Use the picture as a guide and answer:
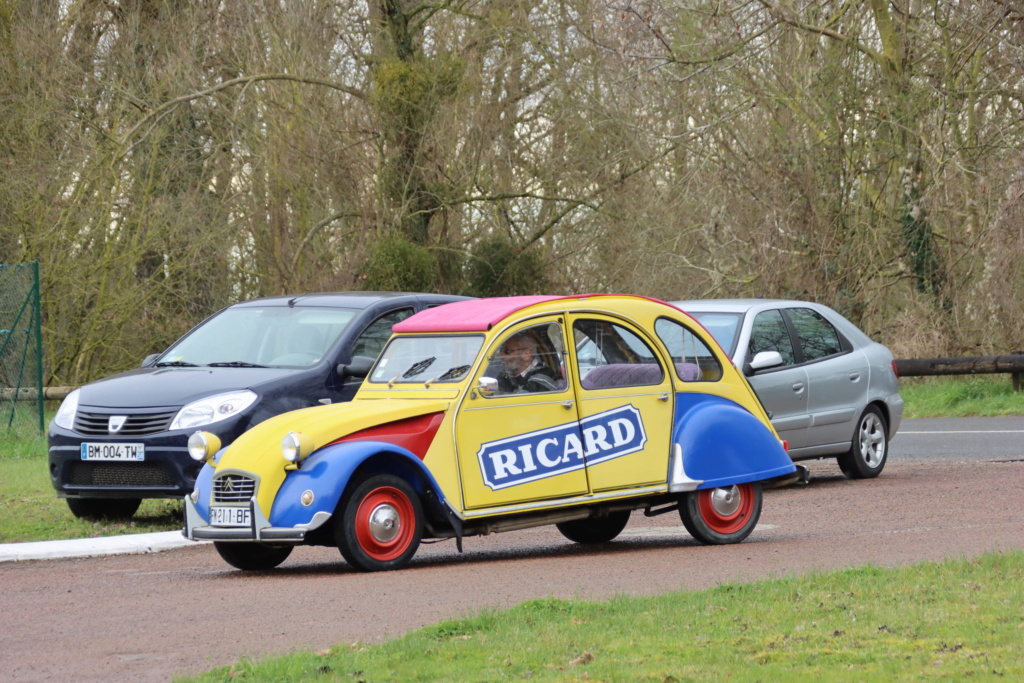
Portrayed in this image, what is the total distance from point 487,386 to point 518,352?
15.6 inches

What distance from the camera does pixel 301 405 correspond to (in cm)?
1177

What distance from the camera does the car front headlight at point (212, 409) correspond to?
449 inches

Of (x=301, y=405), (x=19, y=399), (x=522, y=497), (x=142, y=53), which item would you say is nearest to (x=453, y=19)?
(x=142, y=53)

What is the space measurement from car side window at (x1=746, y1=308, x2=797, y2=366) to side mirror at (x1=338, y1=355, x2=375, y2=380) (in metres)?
3.87

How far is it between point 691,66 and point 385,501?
1620cm

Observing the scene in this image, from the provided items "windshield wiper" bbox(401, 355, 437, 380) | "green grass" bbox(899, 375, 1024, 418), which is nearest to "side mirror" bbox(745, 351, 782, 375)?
"windshield wiper" bbox(401, 355, 437, 380)

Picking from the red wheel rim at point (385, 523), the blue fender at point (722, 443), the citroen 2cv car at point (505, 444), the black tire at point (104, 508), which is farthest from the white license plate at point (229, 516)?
the black tire at point (104, 508)

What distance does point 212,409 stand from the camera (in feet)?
37.7

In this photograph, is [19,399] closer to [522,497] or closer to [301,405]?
[301,405]

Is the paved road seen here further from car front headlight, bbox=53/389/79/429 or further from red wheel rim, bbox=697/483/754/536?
car front headlight, bbox=53/389/79/429

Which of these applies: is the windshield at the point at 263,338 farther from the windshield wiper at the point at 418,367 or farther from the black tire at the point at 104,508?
the windshield wiper at the point at 418,367

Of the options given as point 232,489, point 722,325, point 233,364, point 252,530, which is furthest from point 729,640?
point 722,325

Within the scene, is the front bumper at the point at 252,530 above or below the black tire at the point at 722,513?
above

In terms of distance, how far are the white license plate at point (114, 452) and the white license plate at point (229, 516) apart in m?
2.23
